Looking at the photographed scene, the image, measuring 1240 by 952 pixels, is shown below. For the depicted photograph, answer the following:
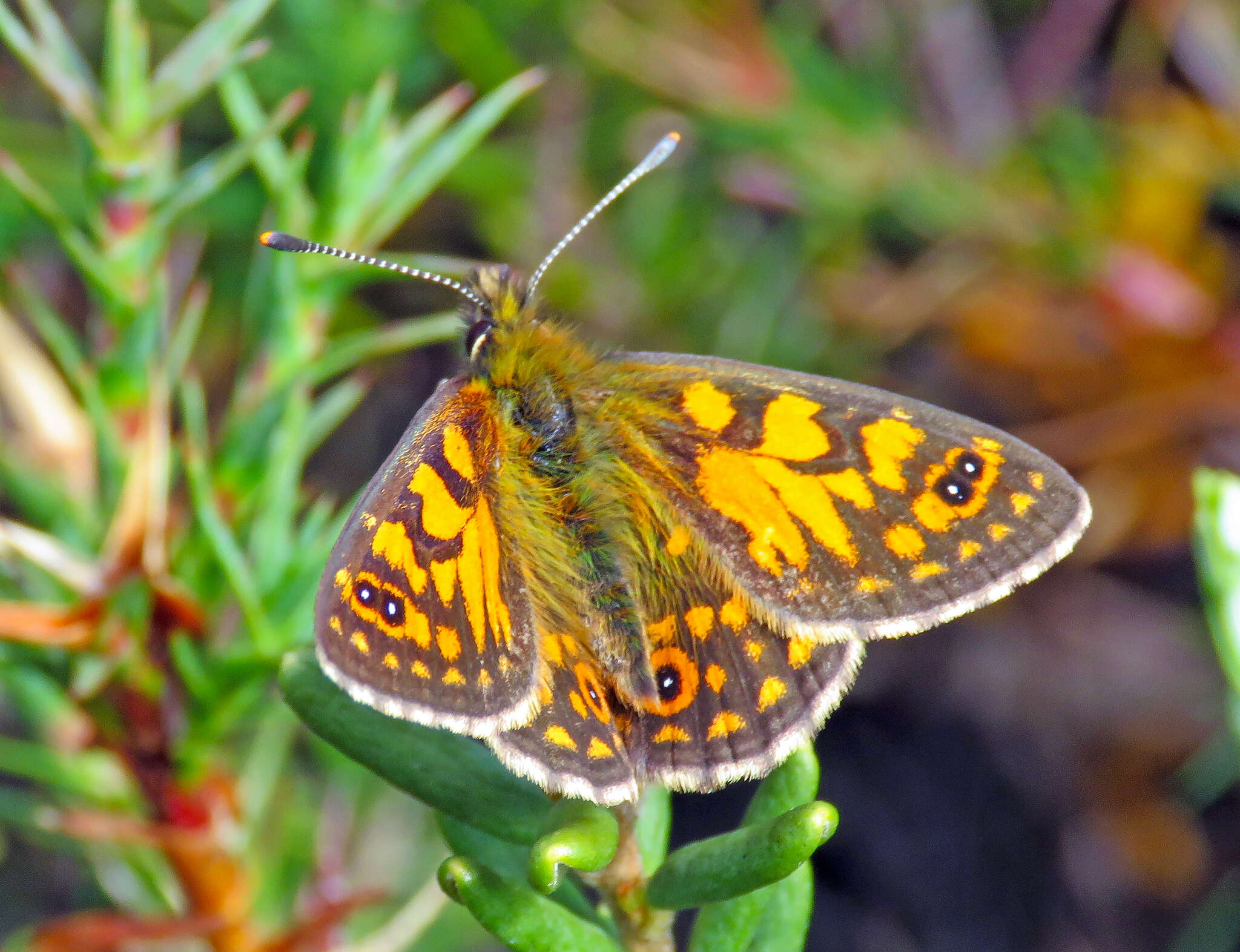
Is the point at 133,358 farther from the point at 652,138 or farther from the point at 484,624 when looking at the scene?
the point at 652,138

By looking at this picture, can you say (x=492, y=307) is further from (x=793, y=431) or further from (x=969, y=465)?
(x=969, y=465)

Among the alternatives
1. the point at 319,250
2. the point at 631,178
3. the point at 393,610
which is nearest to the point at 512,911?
the point at 393,610

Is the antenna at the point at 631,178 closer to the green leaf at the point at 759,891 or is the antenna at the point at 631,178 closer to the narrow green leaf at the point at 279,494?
the narrow green leaf at the point at 279,494

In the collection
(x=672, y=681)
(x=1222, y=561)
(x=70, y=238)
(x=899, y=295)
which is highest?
(x=70, y=238)

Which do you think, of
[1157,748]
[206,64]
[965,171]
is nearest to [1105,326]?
[965,171]

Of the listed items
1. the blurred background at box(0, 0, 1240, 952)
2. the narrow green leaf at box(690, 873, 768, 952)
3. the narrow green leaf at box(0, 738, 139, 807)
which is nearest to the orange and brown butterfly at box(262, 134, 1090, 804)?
the narrow green leaf at box(690, 873, 768, 952)

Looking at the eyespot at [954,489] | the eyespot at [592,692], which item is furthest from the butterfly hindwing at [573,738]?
the eyespot at [954,489]
